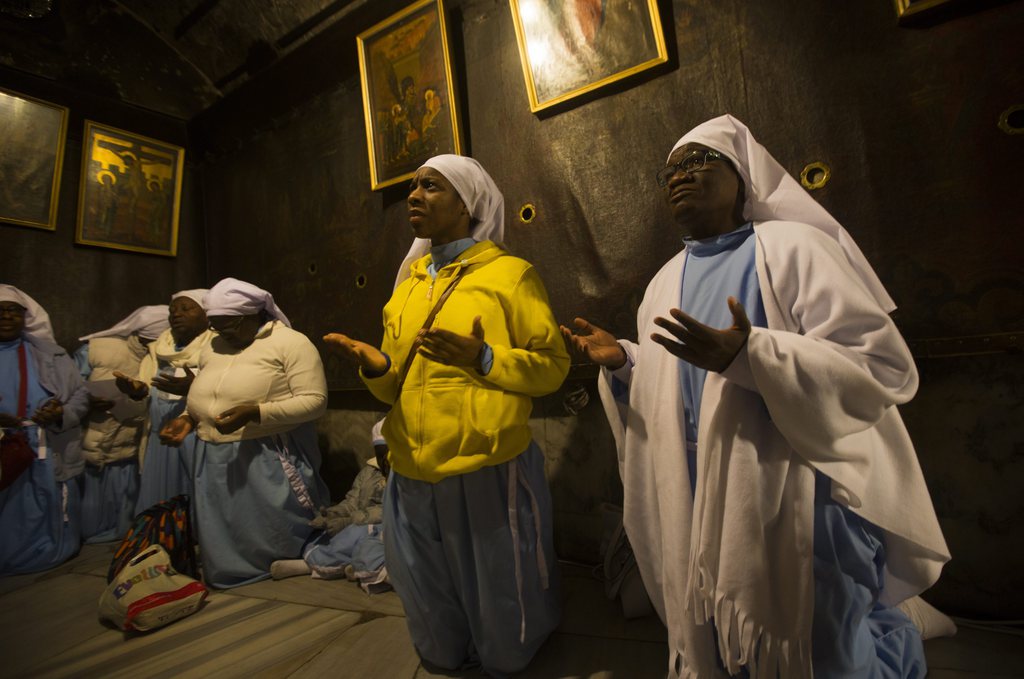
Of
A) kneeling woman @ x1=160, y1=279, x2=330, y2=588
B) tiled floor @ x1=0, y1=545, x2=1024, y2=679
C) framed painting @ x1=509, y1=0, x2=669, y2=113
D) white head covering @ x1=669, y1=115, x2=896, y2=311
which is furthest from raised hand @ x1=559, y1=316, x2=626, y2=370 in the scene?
kneeling woman @ x1=160, y1=279, x2=330, y2=588

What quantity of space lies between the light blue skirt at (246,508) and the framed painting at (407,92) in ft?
7.06

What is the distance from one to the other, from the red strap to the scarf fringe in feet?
15.2

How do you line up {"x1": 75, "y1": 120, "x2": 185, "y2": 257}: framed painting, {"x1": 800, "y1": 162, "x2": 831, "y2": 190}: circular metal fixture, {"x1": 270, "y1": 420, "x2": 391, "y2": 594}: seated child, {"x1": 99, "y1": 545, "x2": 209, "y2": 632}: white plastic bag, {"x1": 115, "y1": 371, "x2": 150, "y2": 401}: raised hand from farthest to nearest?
{"x1": 75, "y1": 120, "x2": 185, "y2": 257}: framed painting
{"x1": 115, "y1": 371, "x2": 150, "y2": 401}: raised hand
{"x1": 270, "y1": 420, "x2": 391, "y2": 594}: seated child
{"x1": 99, "y1": 545, "x2": 209, "y2": 632}: white plastic bag
{"x1": 800, "y1": 162, "x2": 831, "y2": 190}: circular metal fixture

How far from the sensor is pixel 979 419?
1.95m

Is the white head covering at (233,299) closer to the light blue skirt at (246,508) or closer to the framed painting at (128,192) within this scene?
the light blue skirt at (246,508)

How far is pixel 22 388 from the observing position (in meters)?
3.40

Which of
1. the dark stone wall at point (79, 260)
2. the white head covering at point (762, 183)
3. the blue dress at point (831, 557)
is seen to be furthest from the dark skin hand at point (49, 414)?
the white head covering at point (762, 183)

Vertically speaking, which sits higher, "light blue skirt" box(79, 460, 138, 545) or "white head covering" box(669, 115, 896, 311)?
"white head covering" box(669, 115, 896, 311)

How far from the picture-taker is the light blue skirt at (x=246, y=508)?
2.76 metres

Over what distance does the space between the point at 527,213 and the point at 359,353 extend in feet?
5.51

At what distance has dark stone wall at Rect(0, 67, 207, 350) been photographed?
426 centimetres

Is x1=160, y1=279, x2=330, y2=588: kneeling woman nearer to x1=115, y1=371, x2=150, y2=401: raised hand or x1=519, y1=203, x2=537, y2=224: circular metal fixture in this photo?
x1=115, y1=371, x2=150, y2=401: raised hand

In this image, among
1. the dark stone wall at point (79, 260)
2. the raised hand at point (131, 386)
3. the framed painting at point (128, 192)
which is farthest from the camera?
the framed painting at point (128, 192)

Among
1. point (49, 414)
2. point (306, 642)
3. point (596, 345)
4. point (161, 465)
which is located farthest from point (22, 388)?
point (596, 345)
